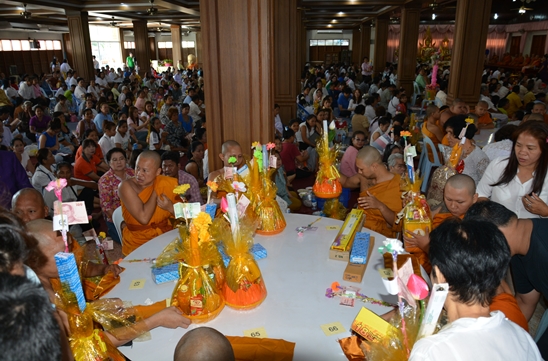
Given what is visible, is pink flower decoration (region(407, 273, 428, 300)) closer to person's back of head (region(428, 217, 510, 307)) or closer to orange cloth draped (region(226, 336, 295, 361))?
person's back of head (region(428, 217, 510, 307))

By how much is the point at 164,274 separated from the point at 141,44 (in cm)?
1797

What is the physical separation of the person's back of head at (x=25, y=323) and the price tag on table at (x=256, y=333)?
3.60 feet

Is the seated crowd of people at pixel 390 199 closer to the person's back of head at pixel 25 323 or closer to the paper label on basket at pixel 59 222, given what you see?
the person's back of head at pixel 25 323

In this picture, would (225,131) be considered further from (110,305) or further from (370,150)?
(110,305)

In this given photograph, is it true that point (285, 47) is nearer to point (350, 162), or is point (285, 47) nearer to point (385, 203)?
point (350, 162)

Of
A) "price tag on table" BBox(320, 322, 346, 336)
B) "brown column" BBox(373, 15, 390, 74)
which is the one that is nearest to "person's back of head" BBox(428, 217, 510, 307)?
"price tag on table" BBox(320, 322, 346, 336)

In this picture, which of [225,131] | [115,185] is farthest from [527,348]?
[115,185]

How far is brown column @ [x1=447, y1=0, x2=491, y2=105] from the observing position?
748cm

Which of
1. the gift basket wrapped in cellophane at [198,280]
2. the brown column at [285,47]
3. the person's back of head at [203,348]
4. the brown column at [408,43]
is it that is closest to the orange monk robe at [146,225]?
the gift basket wrapped in cellophane at [198,280]

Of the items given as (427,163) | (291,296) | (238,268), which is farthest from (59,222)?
(427,163)

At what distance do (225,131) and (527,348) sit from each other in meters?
2.87

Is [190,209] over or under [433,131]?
over

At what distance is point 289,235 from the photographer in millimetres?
2742

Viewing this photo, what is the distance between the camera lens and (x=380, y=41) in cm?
1639
